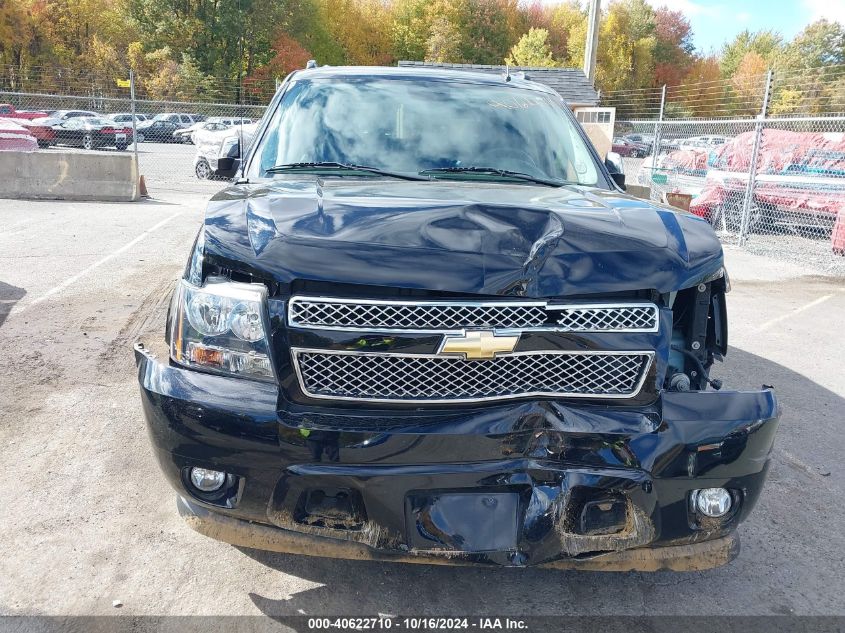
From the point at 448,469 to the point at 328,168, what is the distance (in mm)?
1678

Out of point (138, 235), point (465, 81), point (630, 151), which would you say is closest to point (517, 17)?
point (630, 151)

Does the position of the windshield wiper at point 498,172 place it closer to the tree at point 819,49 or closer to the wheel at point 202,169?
the wheel at point 202,169

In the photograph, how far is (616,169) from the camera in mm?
4090

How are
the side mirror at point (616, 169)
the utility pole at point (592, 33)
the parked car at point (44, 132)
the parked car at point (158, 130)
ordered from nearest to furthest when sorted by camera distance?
the side mirror at point (616, 169)
the utility pole at point (592, 33)
the parked car at point (44, 132)
the parked car at point (158, 130)

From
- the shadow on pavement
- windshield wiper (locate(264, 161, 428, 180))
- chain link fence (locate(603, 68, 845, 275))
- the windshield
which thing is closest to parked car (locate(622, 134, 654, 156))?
chain link fence (locate(603, 68, 845, 275))

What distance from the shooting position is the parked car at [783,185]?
12.3m

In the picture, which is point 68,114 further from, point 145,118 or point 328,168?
point 328,168

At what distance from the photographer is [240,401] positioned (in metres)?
2.19

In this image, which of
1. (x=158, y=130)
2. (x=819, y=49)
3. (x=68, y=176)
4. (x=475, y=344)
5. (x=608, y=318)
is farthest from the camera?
(x=819, y=49)

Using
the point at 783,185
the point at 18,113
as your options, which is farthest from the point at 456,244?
the point at 18,113

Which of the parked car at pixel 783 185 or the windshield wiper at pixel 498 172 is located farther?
the parked car at pixel 783 185

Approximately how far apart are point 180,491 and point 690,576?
1.98 m

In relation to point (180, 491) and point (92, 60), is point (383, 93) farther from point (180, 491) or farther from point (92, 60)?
point (92, 60)

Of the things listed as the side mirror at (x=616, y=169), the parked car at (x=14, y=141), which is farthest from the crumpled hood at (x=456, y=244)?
the parked car at (x=14, y=141)
